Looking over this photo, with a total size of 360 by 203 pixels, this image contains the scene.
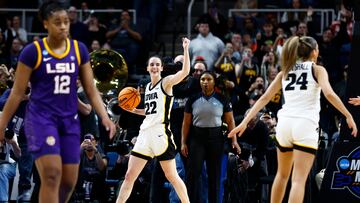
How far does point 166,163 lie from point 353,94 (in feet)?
7.97

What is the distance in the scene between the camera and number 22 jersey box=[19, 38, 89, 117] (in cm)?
852

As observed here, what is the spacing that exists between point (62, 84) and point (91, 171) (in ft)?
18.4

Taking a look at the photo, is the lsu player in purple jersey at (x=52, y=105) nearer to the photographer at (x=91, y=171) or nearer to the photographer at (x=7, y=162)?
the photographer at (x=7, y=162)

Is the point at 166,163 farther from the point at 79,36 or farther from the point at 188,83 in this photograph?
the point at 79,36

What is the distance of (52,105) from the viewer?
8531 millimetres

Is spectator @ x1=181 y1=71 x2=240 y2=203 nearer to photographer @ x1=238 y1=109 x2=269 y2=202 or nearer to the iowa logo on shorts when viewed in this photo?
photographer @ x1=238 y1=109 x2=269 y2=202

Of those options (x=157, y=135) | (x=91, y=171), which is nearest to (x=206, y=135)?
(x=157, y=135)

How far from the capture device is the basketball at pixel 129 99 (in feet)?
41.7

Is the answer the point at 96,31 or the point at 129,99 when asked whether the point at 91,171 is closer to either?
the point at 129,99

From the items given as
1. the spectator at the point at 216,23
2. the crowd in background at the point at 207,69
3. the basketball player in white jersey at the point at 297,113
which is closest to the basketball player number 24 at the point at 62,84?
the crowd in background at the point at 207,69

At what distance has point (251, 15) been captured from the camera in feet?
65.0

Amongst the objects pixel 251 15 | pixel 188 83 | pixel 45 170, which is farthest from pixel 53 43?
pixel 251 15

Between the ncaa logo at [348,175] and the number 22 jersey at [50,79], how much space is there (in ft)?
16.6

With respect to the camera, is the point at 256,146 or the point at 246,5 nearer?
the point at 256,146
